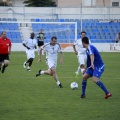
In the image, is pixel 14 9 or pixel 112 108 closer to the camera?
pixel 112 108

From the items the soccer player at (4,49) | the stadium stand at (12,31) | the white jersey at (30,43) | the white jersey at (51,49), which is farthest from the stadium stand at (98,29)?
the white jersey at (51,49)

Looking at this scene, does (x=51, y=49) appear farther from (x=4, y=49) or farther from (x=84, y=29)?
(x=84, y=29)

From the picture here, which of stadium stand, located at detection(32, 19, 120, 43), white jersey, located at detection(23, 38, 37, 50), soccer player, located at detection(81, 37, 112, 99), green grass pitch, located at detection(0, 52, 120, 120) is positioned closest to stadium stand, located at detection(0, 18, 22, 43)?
stadium stand, located at detection(32, 19, 120, 43)

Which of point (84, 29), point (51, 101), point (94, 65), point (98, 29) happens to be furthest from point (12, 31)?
point (51, 101)

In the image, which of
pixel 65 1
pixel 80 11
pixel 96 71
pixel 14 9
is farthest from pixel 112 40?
pixel 96 71

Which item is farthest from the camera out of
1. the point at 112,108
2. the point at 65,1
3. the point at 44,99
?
the point at 65,1

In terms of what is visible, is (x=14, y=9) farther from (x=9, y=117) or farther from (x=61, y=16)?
(x=9, y=117)

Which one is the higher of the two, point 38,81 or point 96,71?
point 96,71

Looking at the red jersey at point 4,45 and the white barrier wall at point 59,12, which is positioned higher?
the red jersey at point 4,45

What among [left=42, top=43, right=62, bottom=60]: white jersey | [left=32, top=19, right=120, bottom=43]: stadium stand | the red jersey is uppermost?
[left=42, top=43, right=62, bottom=60]: white jersey

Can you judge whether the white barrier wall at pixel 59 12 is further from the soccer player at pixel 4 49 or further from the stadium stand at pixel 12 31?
the soccer player at pixel 4 49

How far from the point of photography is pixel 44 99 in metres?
14.7

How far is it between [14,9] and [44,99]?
41146mm

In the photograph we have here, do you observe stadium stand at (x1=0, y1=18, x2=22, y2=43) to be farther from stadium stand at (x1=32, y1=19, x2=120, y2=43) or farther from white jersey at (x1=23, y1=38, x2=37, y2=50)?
white jersey at (x1=23, y1=38, x2=37, y2=50)
